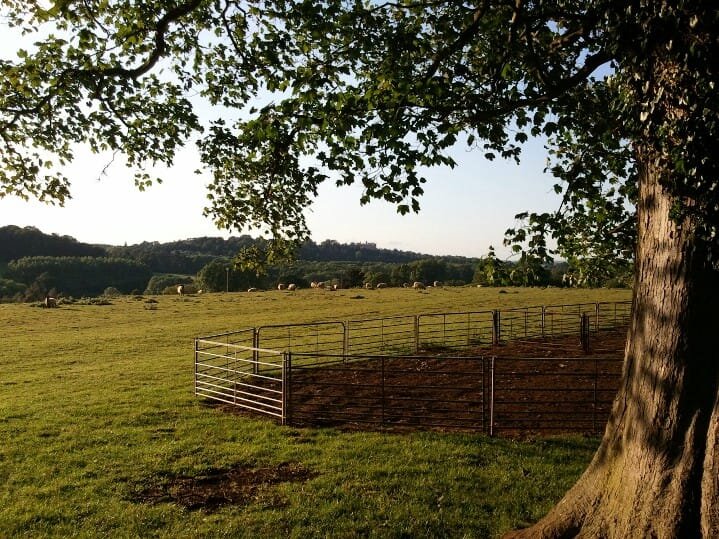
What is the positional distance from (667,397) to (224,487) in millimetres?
6198

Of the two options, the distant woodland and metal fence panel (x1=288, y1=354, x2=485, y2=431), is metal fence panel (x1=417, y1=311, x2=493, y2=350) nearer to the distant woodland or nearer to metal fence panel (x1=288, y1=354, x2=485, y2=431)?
metal fence panel (x1=288, y1=354, x2=485, y2=431)

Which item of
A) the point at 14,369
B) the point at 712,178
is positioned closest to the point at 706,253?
the point at 712,178

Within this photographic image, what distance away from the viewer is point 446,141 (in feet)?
24.7

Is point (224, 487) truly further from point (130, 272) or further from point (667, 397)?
point (130, 272)

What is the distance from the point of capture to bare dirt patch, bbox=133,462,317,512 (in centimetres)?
778

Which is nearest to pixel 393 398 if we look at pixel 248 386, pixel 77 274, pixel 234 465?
pixel 248 386

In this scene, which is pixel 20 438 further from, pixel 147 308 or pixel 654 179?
pixel 147 308

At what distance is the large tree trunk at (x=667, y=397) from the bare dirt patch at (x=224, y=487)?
176 inches

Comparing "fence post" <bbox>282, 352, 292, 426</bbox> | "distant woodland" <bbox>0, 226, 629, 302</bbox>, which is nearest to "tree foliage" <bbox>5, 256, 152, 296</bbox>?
"distant woodland" <bbox>0, 226, 629, 302</bbox>

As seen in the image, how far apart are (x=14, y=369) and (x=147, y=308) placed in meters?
24.4

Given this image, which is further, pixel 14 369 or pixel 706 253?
pixel 14 369

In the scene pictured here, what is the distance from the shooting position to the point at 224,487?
27.3 feet

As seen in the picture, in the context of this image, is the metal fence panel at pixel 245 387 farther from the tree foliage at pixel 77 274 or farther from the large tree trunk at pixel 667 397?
the tree foliage at pixel 77 274

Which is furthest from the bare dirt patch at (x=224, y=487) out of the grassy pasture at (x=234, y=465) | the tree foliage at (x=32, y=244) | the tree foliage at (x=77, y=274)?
the tree foliage at (x=32, y=244)
